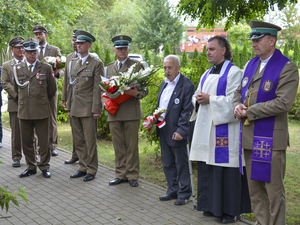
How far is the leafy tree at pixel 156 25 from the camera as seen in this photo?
4184 centimetres

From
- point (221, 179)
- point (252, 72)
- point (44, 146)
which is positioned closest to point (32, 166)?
point (44, 146)

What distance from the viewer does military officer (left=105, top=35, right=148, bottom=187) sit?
21.1 feet

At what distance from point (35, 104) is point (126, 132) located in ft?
5.77

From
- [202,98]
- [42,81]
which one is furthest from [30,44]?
[202,98]

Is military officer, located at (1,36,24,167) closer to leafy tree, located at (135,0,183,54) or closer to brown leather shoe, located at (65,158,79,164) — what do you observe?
brown leather shoe, located at (65,158,79,164)

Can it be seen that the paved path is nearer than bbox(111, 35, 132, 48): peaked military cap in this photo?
Yes

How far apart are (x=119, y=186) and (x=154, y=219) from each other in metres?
1.64

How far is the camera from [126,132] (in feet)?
21.5

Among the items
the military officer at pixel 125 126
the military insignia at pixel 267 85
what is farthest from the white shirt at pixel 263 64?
the military officer at pixel 125 126

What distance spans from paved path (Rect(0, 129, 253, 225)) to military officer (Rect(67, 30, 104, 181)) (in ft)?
1.66

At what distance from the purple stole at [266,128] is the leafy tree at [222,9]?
5.02ft

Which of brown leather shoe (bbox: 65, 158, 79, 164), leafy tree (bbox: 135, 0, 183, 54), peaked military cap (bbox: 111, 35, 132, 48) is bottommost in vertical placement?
brown leather shoe (bbox: 65, 158, 79, 164)

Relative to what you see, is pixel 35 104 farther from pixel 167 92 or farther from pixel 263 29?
pixel 263 29

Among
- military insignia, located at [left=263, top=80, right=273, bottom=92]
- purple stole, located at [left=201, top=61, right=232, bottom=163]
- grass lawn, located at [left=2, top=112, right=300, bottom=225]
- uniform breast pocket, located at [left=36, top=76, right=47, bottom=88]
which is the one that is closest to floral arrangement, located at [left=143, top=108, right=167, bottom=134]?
purple stole, located at [left=201, top=61, right=232, bottom=163]
